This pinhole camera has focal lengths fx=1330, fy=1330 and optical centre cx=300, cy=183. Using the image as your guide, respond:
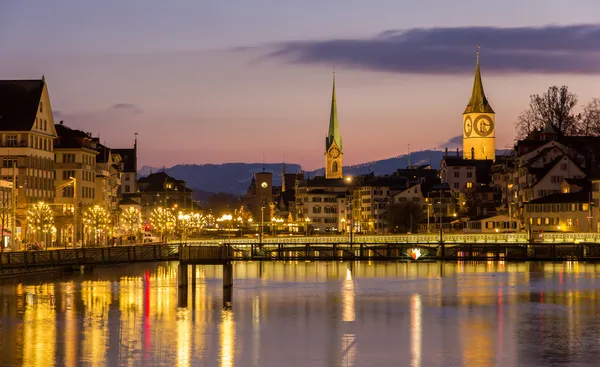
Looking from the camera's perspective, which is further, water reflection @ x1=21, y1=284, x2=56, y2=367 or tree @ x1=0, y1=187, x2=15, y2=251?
tree @ x1=0, y1=187, x2=15, y2=251

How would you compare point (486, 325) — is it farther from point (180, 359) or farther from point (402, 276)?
point (402, 276)

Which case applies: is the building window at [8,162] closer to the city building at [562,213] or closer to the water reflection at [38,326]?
the water reflection at [38,326]

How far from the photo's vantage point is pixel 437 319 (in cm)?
7869

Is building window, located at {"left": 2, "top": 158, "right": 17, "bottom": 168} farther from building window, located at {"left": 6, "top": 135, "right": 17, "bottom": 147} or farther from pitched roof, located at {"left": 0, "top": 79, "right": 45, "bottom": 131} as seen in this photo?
pitched roof, located at {"left": 0, "top": 79, "right": 45, "bottom": 131}

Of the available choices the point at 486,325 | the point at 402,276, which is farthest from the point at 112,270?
the point at 486,325

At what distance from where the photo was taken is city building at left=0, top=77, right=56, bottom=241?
151m

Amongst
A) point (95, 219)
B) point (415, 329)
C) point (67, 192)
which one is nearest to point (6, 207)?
point (95, 219)

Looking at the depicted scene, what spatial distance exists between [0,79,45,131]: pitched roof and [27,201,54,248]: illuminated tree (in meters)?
11.0

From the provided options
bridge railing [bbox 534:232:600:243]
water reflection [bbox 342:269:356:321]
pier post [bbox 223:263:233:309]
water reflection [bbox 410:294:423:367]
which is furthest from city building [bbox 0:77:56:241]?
water reflection [bbox 410:294:423:367]

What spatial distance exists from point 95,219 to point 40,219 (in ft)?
72.2

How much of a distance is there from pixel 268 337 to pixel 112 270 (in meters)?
67.9

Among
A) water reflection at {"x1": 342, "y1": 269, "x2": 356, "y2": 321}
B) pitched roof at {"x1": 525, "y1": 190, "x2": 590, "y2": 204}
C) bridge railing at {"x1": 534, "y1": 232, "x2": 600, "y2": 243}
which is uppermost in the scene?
pitched roof at {"x1": 525, "y1": 190, "x2": 590, "y2": 204}

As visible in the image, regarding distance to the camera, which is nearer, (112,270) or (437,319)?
(437,319)

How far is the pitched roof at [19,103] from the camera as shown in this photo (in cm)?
15275
